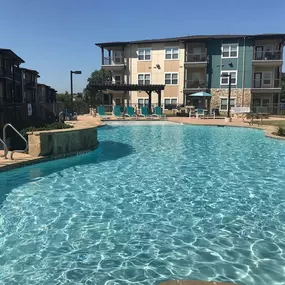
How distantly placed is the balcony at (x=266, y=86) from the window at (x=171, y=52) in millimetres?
10100

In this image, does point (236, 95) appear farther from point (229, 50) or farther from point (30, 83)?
point (30, 83)

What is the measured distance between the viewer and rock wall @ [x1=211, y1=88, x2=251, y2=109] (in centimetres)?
3881

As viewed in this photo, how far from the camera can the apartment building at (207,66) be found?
125ft

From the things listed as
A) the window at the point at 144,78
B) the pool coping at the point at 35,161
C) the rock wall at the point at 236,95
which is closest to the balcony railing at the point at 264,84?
the rock wall at the point at 236,95

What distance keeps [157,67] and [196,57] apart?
507 cm

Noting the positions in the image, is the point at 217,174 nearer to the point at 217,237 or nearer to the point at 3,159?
the point at 217,237

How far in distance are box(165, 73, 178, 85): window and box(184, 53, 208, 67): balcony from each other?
2.28 m

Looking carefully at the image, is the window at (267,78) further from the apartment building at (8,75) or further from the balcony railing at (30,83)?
the balcony railing at (30,83)

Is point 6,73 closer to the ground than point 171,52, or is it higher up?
closer to the ground

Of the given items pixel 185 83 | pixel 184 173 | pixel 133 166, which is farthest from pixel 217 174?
pixel 185 83

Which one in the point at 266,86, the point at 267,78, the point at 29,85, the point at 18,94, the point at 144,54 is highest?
the point at 144,54

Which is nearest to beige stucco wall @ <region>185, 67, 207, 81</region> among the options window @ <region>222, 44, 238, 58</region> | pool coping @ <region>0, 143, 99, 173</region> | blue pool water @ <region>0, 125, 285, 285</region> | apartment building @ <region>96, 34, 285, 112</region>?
apartment building @ <region>96, 34, 285, 112</region>

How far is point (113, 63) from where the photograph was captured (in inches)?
1641

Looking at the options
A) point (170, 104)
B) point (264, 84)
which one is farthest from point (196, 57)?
point (264, 84)
